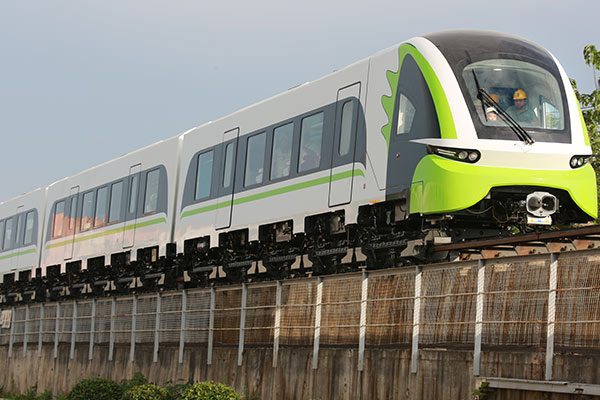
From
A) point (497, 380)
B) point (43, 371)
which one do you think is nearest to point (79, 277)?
point (43, 371)

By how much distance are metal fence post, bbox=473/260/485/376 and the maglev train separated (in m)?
2.06

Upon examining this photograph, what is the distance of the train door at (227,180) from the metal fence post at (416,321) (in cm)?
779

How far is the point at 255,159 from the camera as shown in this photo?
19.9m

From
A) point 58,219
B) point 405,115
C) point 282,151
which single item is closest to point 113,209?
point 58,219

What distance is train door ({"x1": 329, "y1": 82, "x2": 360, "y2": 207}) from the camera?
1648 cm

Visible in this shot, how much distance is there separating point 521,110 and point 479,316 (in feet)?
12.8

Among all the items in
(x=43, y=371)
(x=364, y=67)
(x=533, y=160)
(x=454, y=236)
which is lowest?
(x=43, y=371)

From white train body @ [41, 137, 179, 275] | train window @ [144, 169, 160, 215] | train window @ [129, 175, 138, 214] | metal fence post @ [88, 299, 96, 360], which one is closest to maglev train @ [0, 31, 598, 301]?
white train body @ [41, 137, 179, 275]

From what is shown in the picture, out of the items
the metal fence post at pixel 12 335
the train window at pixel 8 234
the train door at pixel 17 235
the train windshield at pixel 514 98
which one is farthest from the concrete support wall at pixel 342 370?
the train window at pixel 8 234

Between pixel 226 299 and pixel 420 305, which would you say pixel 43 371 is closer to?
pixel 226 299

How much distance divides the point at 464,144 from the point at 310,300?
3471 mm

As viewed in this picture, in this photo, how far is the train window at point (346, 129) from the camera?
16.6m

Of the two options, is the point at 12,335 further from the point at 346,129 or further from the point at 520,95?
the point at 520,95

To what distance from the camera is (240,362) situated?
58.7ft
